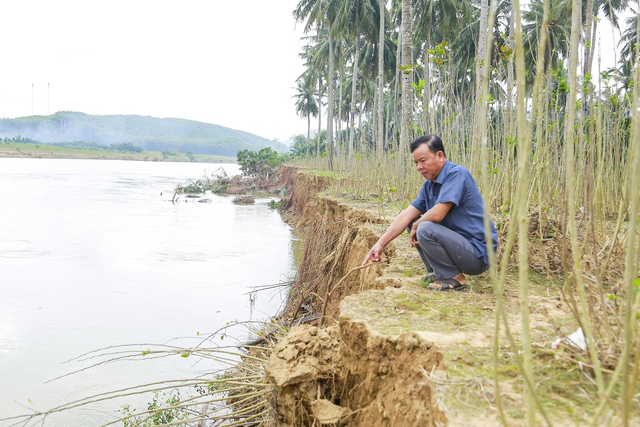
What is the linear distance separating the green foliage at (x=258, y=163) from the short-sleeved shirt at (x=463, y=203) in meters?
29.8

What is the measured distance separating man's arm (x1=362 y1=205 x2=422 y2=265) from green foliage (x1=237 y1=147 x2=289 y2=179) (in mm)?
29645

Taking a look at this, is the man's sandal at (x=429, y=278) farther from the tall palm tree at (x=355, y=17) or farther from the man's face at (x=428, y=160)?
the tall palm tree at (x=355, y=17)

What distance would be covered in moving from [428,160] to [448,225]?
487 millimetres

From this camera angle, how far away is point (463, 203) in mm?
3207

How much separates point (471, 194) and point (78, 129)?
178 meters

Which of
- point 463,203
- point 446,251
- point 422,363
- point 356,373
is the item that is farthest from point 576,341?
point 463,203

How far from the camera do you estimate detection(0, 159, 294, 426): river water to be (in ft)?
17.1

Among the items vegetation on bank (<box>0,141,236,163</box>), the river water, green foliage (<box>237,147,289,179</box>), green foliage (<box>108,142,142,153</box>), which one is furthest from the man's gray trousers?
green foliage (<box>108,142,142,153</box>)

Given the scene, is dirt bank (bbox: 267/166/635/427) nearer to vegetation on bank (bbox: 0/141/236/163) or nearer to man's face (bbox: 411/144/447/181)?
man's face (bbox: 411/144/447/181)

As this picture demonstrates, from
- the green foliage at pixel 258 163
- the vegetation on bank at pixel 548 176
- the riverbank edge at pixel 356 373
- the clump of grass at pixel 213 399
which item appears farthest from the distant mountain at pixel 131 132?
the riverbank edge at pixel 356 373

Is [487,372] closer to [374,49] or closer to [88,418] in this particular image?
[88,418]

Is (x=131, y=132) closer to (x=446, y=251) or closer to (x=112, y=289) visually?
(x=112, y=289)

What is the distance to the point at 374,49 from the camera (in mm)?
22812

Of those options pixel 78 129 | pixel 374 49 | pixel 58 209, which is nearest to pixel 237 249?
pixel 58 209
